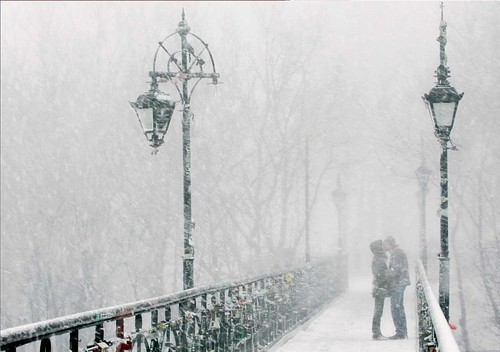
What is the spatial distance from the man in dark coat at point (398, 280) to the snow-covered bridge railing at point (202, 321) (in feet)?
6.75

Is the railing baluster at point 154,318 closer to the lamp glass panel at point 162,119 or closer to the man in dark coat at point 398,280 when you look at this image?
the lamp glass panel at point 162,119

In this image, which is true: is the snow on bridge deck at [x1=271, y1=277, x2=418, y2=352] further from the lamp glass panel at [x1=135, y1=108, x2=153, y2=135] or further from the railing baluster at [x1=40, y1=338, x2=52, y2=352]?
the railing baluster at [x1=40, y1=338, x2=52, y2=352]

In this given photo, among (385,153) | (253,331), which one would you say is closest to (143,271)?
(385,153)

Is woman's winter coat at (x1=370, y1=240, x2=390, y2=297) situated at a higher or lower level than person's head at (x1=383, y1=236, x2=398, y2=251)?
lower

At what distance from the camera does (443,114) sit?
1048 cm

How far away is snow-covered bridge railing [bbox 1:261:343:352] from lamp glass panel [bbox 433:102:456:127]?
3542mm

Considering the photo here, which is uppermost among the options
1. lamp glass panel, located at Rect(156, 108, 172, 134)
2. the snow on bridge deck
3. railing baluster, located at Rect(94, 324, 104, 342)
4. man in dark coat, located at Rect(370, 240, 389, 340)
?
lamp glass panel, located at Rect(156, 108, 172, 134)

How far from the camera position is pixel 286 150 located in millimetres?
31844

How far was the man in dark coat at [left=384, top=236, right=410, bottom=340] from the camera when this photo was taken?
45.3 ft

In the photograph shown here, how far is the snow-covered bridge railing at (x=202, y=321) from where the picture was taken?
18.6 feet

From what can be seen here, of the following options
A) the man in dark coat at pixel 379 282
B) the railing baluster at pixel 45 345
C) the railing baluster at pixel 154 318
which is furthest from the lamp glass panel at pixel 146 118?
the railing baluster at pixel 45 345

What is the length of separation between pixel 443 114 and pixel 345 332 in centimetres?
680

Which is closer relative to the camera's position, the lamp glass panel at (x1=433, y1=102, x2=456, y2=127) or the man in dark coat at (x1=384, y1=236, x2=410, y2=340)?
the lamp glass panel at (x1=433, y1=102, x2=456, y2=127)

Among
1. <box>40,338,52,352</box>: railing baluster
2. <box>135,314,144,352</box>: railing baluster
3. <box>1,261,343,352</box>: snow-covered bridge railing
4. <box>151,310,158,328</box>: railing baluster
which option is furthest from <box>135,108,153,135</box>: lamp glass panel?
<box>40,338,52,352</box>: railing baluster
